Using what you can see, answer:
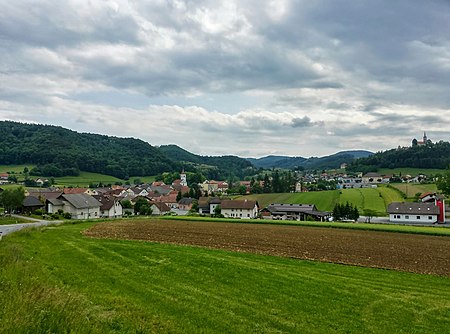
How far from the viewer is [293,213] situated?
283 ft

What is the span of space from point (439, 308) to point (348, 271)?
672 cm

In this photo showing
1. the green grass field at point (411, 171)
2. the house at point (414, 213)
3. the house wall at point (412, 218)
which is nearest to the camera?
the house wall at point (412, 218)

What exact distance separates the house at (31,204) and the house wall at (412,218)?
233 ft

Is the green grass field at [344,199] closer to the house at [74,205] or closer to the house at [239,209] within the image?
the house at [239,209]

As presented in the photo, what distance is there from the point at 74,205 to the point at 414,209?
67.6 metres

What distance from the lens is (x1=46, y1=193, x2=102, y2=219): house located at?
75.6 meters

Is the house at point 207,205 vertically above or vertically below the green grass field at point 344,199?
below

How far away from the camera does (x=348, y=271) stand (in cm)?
2039

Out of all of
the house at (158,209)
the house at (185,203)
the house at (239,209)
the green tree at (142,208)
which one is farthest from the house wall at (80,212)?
the house at (185,203)

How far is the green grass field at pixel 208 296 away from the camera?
30.7 feet

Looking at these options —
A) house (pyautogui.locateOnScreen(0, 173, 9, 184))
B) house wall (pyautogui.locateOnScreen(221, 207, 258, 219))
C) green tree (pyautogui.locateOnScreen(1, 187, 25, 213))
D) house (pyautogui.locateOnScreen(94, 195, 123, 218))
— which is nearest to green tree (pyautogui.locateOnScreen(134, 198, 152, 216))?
house (pyautogui.locateOnScreen(94, 195, 123, 218))

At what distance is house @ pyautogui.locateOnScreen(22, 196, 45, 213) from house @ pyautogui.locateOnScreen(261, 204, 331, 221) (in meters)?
49.3

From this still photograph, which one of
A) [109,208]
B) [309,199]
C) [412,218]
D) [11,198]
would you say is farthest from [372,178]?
[11,198]

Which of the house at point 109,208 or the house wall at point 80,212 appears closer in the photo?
the house wall at point 80,212
